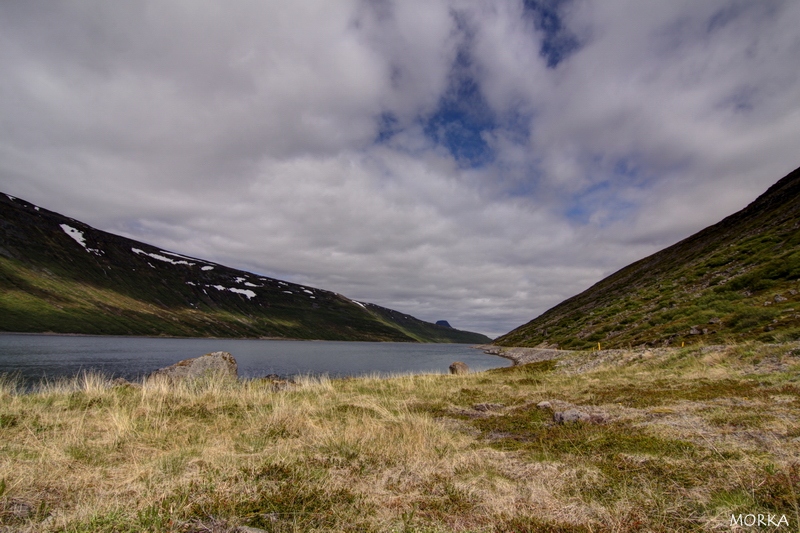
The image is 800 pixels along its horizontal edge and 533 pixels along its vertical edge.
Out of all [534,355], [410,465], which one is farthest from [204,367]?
[534,355]

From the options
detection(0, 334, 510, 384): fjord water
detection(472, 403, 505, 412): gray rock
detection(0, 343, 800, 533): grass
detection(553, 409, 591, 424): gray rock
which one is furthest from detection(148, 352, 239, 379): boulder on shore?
detection(553, 409, 591, 424): gray rock

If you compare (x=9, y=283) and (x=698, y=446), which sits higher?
(x=698, y=446)

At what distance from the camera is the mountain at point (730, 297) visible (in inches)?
1136

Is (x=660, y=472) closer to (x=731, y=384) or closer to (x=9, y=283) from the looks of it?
(x=731, y=384)

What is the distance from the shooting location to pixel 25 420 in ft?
33.5

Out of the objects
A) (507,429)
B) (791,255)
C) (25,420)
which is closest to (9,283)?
(25,420)

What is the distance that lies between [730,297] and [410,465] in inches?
1804

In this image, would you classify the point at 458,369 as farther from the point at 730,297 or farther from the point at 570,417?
the point at 730,297

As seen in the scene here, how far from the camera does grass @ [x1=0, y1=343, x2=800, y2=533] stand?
450 centimetres

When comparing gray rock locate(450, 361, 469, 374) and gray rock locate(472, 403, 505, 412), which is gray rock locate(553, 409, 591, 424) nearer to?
gray rock locate(472, 403, 505, 412)

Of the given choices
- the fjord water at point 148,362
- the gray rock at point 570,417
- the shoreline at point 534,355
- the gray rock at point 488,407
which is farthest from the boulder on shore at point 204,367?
the shoreline at point 534,355

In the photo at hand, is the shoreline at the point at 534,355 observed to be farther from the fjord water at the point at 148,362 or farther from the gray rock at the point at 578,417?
the gray rock at the point at 578,417

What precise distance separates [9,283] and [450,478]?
685 ft

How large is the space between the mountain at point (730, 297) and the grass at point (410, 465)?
17754mm
